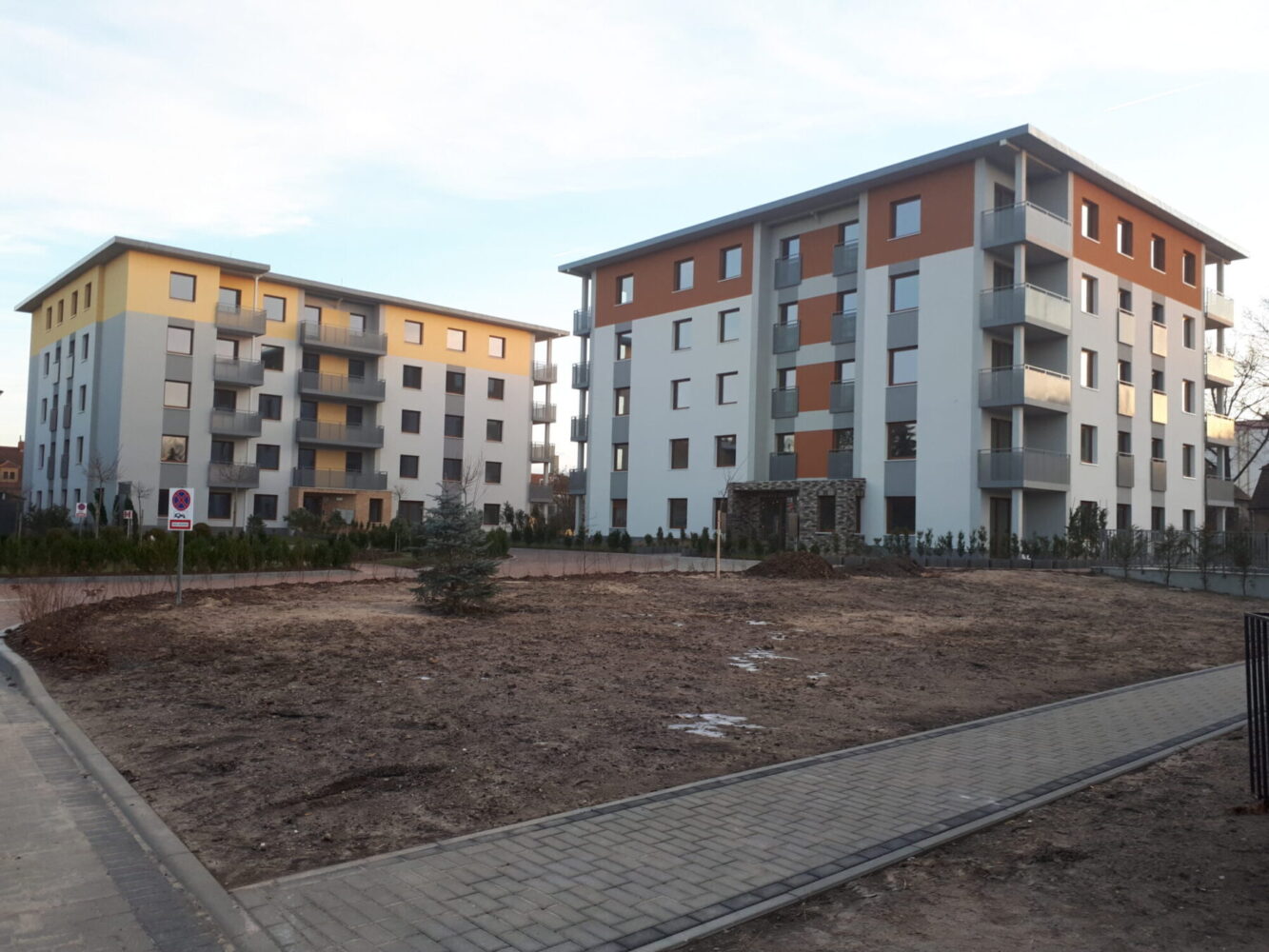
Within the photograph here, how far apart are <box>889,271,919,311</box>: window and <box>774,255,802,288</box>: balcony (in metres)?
4.85

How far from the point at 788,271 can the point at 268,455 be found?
30.7 meters

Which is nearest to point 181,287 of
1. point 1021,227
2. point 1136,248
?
point 1021,227

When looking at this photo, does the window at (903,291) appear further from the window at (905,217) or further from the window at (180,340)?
the window at (180,340)

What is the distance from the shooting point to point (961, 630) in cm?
1567

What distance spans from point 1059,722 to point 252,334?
51.0m

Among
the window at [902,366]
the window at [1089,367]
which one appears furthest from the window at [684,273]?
the window at [1089,367]

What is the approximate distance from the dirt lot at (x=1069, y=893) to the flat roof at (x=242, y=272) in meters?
52.2

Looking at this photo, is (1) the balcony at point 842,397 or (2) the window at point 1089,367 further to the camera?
(1) the balcony at point 842,397

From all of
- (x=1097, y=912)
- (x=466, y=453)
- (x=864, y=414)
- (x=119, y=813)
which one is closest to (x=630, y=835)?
(x=1097, y=912)

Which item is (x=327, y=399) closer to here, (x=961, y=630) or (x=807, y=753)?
(x=961, y=630)

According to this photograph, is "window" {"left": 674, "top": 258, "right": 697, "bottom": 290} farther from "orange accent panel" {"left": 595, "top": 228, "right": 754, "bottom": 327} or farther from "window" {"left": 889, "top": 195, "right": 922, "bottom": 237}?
"window" {"left": 889, "top": 195, "right": 922, "bottom": 237}

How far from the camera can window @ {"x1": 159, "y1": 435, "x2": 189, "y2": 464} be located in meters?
50.2

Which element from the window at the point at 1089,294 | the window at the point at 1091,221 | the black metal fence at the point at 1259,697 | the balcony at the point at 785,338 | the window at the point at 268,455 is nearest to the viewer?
the black metal fence at the point at 1259,697

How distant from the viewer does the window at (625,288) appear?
47.4 metres
